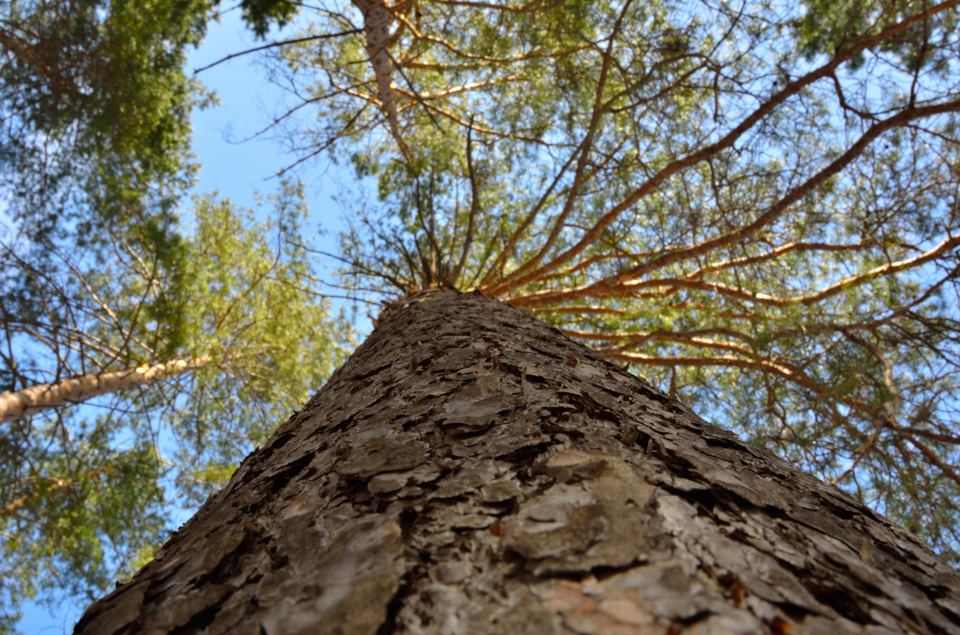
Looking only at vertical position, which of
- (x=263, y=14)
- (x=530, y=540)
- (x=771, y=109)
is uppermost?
(x=263, y=14)

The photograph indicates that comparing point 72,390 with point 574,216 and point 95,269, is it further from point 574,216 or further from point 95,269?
point 574,216

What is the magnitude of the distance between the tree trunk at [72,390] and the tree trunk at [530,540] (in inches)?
180

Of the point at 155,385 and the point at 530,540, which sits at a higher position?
the point at 155,385

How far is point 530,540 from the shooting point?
2.38 ft

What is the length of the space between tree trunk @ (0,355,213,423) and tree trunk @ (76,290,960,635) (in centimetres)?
457

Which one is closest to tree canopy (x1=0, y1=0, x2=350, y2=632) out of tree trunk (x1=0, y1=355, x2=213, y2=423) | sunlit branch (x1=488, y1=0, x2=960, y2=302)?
tree trunk (x1=0, y1=355, x2=213, y2=423)

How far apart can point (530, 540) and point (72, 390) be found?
581 cm

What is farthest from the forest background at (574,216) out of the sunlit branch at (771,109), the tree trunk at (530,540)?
the tree trunk at (530,540)

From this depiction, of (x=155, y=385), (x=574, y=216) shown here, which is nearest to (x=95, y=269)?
(x=155, y=385)

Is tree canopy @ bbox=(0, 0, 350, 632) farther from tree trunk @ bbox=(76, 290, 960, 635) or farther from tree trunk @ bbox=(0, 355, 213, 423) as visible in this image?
tree trunk @ bbox=(76, 290, 960, 635)

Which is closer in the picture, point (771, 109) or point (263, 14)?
point (771, 109)

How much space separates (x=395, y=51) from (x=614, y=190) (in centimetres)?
294

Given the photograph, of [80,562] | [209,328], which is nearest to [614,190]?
[209,328]

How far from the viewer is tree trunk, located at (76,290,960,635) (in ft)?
2.04
